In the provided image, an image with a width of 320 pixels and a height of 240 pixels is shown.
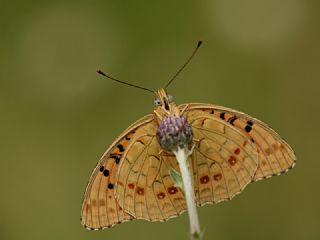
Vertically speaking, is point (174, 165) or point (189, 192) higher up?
point (174, 165)

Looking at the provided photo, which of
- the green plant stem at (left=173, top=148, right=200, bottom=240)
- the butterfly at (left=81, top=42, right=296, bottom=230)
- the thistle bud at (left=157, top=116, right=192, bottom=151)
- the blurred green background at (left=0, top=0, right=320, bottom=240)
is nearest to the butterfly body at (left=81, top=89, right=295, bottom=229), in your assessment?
the butterfly at (left=81, top=42, right=296, bottom=230)

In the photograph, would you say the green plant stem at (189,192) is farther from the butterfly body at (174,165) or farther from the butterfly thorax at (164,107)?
the butterfly body at (174,165)

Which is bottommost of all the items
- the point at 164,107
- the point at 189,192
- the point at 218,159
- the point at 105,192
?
the point at 189,192

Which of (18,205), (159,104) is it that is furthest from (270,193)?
(159,104)

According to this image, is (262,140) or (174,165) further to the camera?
(174,165)

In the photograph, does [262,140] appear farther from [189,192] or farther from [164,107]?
[189,192]

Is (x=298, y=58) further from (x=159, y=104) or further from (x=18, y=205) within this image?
(x=159, y=104)

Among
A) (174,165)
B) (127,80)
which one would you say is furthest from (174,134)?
(127,80)
